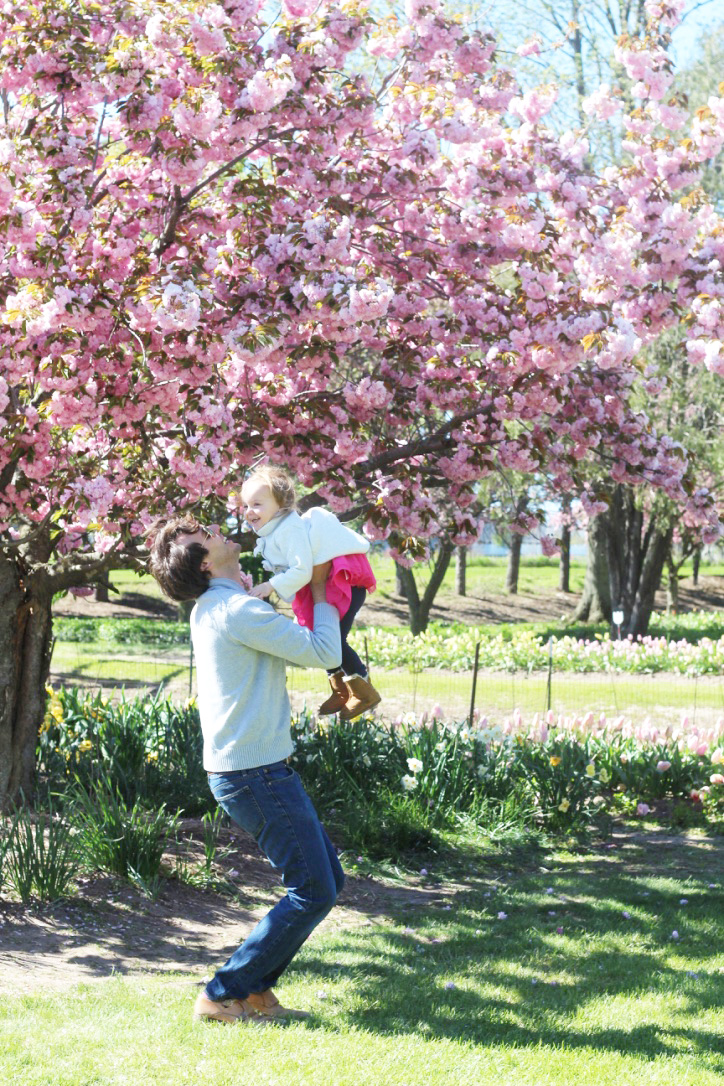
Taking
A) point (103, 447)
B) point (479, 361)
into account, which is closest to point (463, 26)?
point (479, 361)

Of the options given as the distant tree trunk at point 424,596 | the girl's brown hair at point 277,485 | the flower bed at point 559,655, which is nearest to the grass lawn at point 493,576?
the distant tree trunk at point 424,596

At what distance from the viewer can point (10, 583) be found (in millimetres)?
6867

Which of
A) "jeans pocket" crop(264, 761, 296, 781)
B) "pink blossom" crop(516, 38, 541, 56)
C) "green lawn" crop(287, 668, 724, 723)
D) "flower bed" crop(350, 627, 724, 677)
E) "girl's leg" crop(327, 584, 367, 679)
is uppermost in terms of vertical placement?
"pink blossom" crop(516, 38, 541, 56)

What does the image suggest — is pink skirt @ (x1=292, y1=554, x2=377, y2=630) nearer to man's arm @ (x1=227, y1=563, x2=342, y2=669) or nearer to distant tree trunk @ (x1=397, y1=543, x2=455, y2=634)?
man's arm @ (x1=227, y1=563, x2=342, y2=669)

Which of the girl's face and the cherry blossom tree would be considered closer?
the girl's face

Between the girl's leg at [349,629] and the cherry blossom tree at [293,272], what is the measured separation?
1702 millimetres

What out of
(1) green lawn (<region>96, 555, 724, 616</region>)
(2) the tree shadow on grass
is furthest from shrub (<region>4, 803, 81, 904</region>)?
(1) green lawn (<region>96, 555, 724, 616</region>)

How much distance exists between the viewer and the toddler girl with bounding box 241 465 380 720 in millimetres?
3592

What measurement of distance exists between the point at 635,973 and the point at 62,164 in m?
4.42

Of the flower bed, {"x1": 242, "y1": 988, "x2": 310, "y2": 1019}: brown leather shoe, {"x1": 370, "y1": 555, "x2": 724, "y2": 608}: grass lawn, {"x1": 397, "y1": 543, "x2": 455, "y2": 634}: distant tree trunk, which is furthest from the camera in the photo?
{"x1": 370, "y1": 555, "x2": 724, "y2": 608}: grass lawn

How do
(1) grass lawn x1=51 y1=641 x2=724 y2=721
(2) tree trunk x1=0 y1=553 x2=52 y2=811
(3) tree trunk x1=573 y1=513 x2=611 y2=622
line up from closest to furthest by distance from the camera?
(2) tree trunk x1=0 y1=553 x2=52 y2=811, (1) grass lawn x1=51 y1=641 x2=724 y2=721, (3) tree trunk x1=573 y1=513 x2=611 y2=622

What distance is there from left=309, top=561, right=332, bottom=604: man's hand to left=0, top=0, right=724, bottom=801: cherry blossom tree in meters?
1.77

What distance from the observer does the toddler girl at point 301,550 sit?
3592 millimetres

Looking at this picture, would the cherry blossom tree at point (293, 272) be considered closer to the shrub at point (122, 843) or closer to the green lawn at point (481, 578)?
the shrub at point (122, 843)
